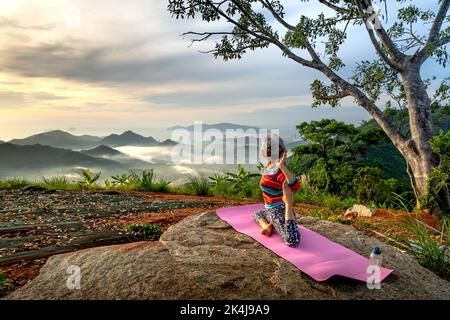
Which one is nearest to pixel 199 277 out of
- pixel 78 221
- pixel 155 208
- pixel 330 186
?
pixel 78 221

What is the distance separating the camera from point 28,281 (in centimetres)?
392

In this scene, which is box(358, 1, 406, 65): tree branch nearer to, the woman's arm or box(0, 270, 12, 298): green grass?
the woman's arm

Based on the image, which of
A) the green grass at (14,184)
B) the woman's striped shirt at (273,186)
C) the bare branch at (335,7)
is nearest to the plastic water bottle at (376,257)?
the woman's striped shirt at (273,186)

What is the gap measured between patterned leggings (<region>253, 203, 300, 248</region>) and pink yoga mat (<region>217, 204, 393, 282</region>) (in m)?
0.07

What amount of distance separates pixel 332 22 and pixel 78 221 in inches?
321

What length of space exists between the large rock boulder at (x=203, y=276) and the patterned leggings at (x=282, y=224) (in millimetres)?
298

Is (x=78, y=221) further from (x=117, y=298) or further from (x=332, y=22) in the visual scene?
(x=332, y=22)

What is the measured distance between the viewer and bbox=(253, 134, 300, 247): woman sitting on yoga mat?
463cm

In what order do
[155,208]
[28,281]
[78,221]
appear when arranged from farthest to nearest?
1. [155,208]
2. [78,221]
3. [28,281]

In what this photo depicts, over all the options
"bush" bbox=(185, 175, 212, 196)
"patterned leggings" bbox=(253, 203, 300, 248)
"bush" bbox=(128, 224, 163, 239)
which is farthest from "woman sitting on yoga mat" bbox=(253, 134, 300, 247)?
"bush" bbox=(185, 175, 212, 196)

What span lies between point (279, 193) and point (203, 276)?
62.5 inches

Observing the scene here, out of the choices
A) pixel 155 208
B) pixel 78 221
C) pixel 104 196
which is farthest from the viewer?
pixel 104 196

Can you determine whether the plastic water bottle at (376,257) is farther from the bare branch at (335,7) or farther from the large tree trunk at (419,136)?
the bare branch at (335,7)
